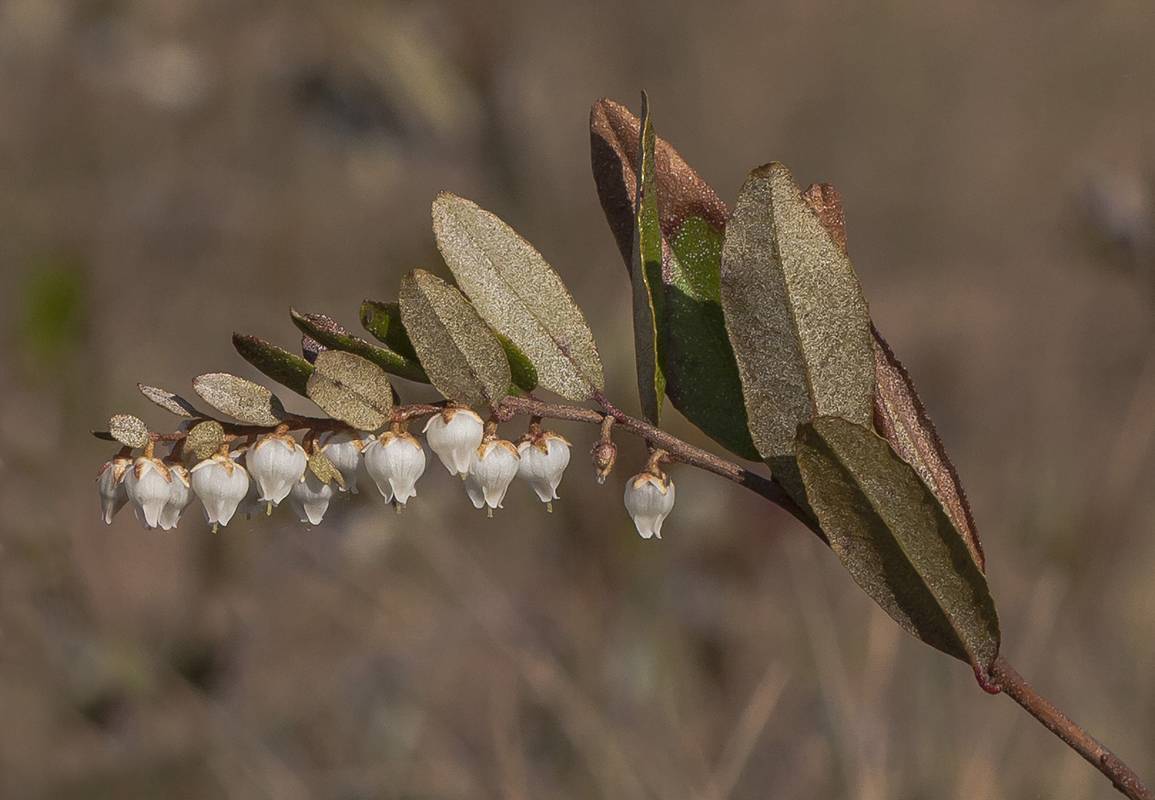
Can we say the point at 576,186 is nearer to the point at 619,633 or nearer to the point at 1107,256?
the point at 619,633

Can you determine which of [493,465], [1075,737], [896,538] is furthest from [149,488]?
[1075,737]

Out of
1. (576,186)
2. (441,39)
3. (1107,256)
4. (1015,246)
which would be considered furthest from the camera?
(1015,246)

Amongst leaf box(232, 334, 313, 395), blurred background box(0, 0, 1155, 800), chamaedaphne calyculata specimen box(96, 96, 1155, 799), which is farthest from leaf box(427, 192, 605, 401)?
blurred background box(0, 0, 1155, 800)

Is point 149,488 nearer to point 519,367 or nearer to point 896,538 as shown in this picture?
point 519,367

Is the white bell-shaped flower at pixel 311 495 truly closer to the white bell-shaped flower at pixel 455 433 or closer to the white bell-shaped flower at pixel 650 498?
the white bell-shaped flower at pixel 455 433

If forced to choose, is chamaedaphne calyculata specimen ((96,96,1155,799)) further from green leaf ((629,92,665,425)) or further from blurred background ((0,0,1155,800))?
blurred background ((0,0,1155,800))

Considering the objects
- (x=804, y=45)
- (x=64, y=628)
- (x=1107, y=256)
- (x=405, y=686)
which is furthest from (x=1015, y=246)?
(x=64, y=628)

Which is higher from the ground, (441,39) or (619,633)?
(441,39)
